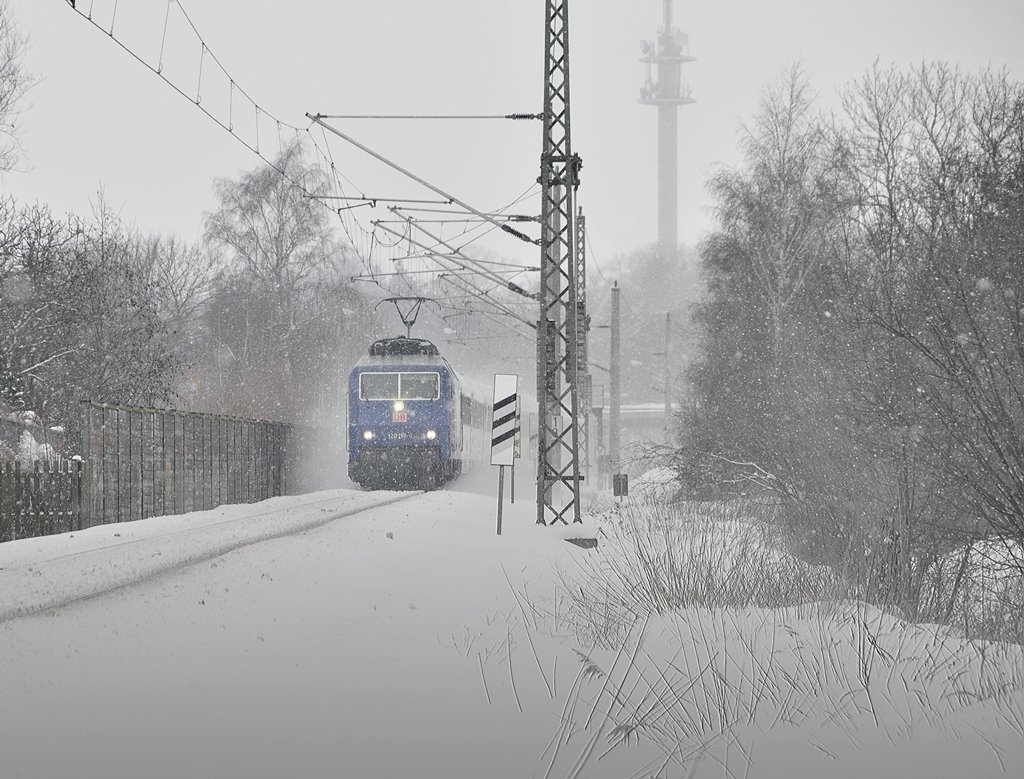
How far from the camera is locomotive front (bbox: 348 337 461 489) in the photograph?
86.4ft

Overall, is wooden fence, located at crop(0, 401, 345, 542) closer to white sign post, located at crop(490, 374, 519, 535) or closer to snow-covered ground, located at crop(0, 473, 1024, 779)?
white sign post, located at crop(490, 374, 519, 535)

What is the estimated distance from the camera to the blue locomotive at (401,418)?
2634 cm

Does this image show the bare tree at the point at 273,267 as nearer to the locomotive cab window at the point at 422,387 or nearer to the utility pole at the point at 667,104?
the locomotive cab window at the point at 422,387

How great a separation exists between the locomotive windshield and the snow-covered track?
8103 millimetres

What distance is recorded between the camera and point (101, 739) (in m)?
4.08

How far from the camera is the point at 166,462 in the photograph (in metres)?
19.0

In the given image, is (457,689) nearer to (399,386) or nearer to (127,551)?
(127,551)

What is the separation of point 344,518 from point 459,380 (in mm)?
14647

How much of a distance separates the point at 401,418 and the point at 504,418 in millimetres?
12007

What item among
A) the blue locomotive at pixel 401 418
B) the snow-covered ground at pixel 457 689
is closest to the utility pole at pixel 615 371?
the blue locomotive at pixel 401 418

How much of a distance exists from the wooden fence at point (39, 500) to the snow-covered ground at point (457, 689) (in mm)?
5906

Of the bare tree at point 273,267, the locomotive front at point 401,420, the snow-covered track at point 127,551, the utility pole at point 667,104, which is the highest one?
the utility pole at point 667,104

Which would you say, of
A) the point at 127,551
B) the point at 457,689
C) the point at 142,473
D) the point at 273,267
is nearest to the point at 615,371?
A: the point at 273,267

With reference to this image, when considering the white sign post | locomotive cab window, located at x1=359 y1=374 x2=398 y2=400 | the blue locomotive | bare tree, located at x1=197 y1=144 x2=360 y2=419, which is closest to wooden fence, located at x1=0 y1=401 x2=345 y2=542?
the blue locomotive
